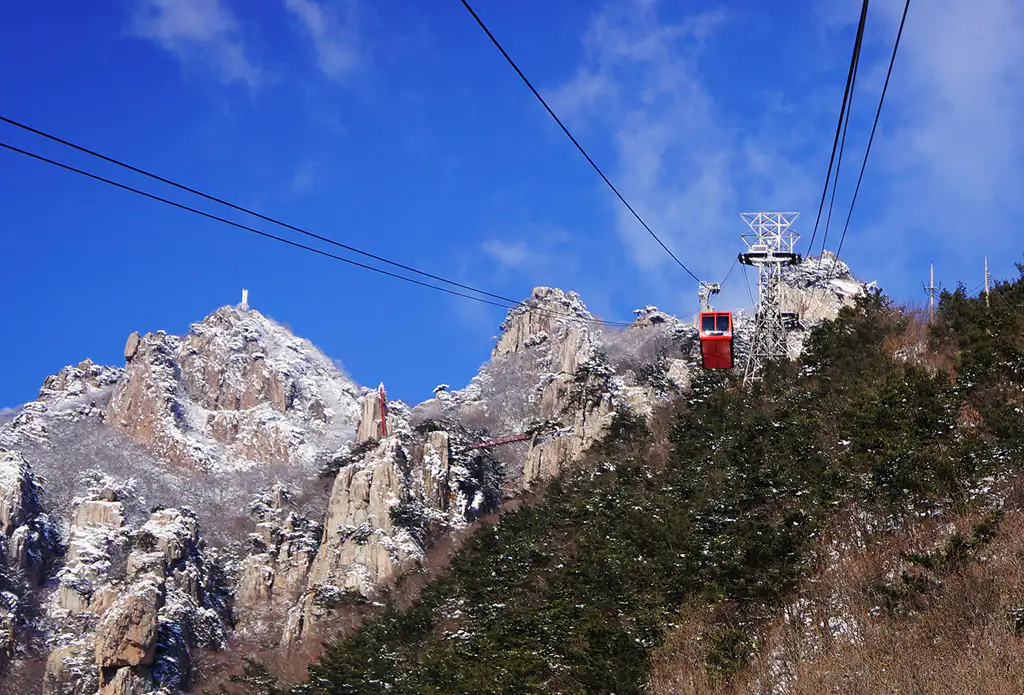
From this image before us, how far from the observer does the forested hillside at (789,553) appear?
17797 mm

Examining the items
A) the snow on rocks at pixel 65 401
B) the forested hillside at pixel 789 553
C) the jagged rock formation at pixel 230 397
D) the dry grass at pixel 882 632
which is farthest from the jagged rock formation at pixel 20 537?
the dry grass at pixel 882 632

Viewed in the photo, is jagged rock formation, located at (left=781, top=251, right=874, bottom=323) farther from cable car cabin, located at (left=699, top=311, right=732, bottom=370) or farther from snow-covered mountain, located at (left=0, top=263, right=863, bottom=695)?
cable car cabin, located at (left=699, top=311, right=732, bottom=370)

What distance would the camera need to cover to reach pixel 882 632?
17453mm

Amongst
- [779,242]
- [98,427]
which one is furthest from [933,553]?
[98,427]

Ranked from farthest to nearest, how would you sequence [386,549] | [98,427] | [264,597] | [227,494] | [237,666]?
[98,427]
[227,494]
[264,597]
[237,666]
[386,549]

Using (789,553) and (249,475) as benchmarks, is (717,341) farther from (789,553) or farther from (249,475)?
(249,475)

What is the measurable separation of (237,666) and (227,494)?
195 ft

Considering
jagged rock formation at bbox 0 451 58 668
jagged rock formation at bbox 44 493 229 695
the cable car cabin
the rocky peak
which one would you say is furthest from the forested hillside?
the rocky peak

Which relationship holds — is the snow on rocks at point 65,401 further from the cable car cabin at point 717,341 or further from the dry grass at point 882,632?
the dry grass at point 882,632

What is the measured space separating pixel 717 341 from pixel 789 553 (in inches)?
485

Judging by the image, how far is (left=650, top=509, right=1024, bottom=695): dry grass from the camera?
15.2 m

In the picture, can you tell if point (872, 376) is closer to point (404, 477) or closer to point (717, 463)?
point (717, 463)

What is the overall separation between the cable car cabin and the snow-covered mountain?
12926mm

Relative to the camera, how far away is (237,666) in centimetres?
6300
